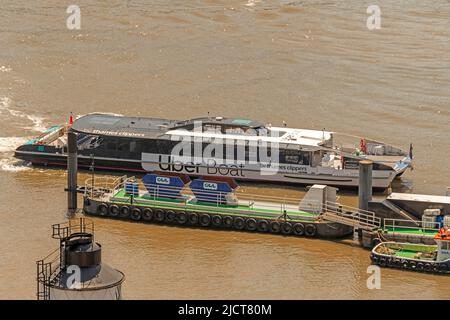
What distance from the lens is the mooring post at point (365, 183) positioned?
133 ft

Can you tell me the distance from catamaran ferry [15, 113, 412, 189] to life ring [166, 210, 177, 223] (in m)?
5.68

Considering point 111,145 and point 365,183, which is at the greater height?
point 111,145

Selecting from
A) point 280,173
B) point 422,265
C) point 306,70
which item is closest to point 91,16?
point 306,70

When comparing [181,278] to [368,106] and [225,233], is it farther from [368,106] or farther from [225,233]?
[368,106]

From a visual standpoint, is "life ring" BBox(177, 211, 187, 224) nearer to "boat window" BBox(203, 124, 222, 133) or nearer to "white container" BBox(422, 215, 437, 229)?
"boat window" BBox(203, 124, 222, 133)

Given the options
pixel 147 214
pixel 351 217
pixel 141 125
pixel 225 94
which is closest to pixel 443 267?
pixel 351 217

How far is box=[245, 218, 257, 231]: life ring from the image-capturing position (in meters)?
41.4

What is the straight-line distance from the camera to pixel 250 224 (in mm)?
41500

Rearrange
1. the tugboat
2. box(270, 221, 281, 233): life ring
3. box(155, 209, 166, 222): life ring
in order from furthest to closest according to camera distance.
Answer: box(155, 209, 166, 222): life ring < box(270, 221, 281, 233): life ring < the tugboat

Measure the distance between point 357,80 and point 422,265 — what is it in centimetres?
2490

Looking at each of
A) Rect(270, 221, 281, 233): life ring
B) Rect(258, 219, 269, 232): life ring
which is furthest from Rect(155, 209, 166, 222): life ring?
Rect(270, 221, 281, 233): life ring

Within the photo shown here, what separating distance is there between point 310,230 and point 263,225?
1.73 metres

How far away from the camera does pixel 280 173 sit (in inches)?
1874

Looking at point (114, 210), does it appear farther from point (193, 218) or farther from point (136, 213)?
point (193, 218)
